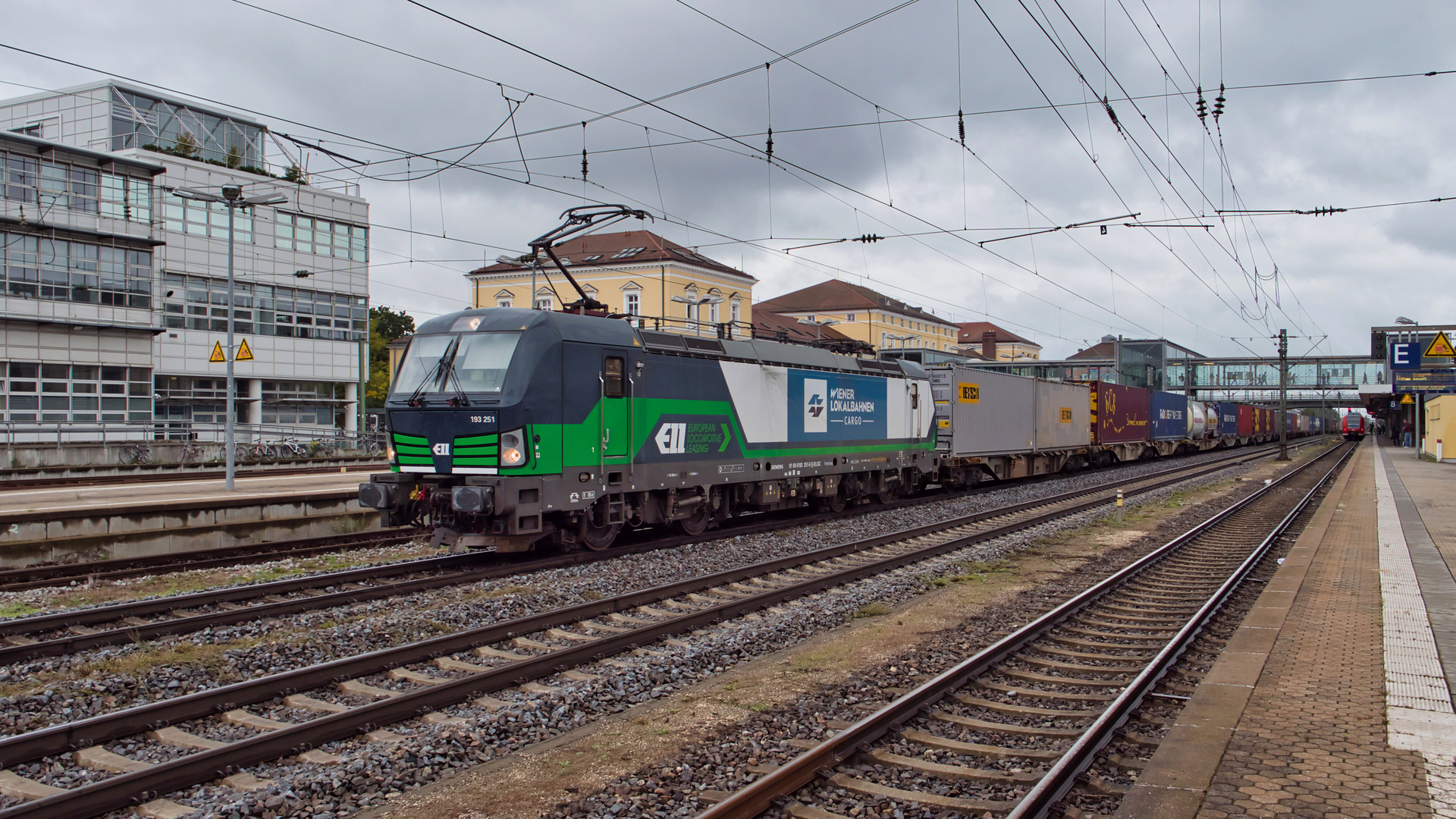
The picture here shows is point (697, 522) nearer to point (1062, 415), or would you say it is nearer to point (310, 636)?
point (310, 636)

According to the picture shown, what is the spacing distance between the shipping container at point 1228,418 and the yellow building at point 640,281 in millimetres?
31844

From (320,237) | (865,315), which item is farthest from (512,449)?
(865,315)

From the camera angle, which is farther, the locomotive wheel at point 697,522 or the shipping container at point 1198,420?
the shipping container at point 1198,420

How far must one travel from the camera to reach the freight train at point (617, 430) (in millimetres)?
12234

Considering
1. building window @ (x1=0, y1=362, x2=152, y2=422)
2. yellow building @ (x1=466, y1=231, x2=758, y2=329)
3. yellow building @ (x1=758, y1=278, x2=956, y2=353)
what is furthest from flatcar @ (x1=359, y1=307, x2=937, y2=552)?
yellow building @ (x1=758, y1=278, x2=956, y2=353)

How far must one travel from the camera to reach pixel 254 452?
110 feet

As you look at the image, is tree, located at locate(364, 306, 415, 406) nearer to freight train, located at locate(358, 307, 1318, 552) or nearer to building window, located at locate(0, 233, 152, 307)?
building window, located at locate(0, 233, 152, 307)

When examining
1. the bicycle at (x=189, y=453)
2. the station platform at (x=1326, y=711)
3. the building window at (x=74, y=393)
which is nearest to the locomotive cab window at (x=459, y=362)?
the station platform at (x=1326, y=711)

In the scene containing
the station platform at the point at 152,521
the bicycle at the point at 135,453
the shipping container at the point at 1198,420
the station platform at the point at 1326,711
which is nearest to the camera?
the station platform at the point at 1326,711

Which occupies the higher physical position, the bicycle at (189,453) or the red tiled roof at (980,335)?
the red tiled roof at (980,335)

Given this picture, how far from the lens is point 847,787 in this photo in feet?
17.9

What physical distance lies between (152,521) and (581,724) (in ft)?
39.8

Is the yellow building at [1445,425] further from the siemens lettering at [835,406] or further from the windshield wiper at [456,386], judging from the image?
the windshield wiper at [456,386]

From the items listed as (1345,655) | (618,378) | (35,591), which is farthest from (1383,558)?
(35,591)
